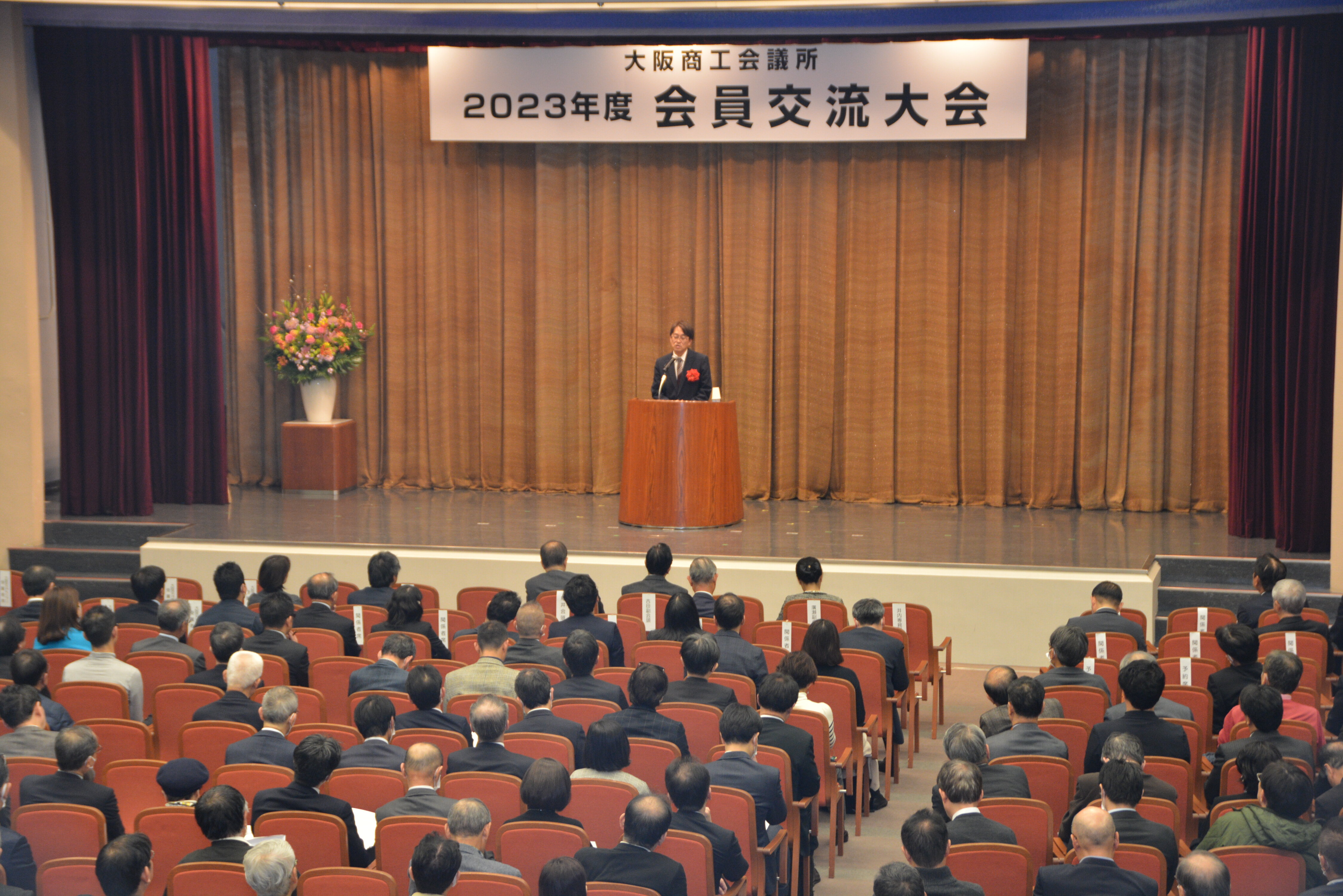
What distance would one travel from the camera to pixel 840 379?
11727 millimetres

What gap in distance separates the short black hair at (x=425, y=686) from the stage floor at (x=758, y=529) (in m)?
3.98

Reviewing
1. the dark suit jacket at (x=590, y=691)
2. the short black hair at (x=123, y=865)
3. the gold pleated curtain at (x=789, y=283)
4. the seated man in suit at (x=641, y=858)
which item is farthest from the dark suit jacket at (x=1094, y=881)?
the gold pleated curtain at (x=789, y=283)

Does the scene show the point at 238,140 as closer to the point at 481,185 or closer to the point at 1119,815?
the point at 481,185

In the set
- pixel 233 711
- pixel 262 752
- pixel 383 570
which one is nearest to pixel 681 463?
pixel 383 570

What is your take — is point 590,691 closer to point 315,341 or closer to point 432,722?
point 432,722

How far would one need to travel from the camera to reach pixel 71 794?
13.7 ft

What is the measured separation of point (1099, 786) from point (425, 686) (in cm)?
232

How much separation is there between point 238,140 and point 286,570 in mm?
6722

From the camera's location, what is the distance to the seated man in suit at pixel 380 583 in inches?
276

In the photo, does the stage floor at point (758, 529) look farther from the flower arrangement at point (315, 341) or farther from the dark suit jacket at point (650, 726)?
the dark suit jacket at point (650, 726)

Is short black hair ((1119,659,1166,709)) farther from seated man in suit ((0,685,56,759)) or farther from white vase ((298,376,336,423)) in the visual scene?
white vase ((298,376,336,423))

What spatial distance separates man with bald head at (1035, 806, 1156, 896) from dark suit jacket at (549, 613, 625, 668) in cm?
284

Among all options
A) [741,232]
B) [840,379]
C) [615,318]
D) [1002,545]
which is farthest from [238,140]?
[1002,545]

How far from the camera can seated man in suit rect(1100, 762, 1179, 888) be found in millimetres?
3982
